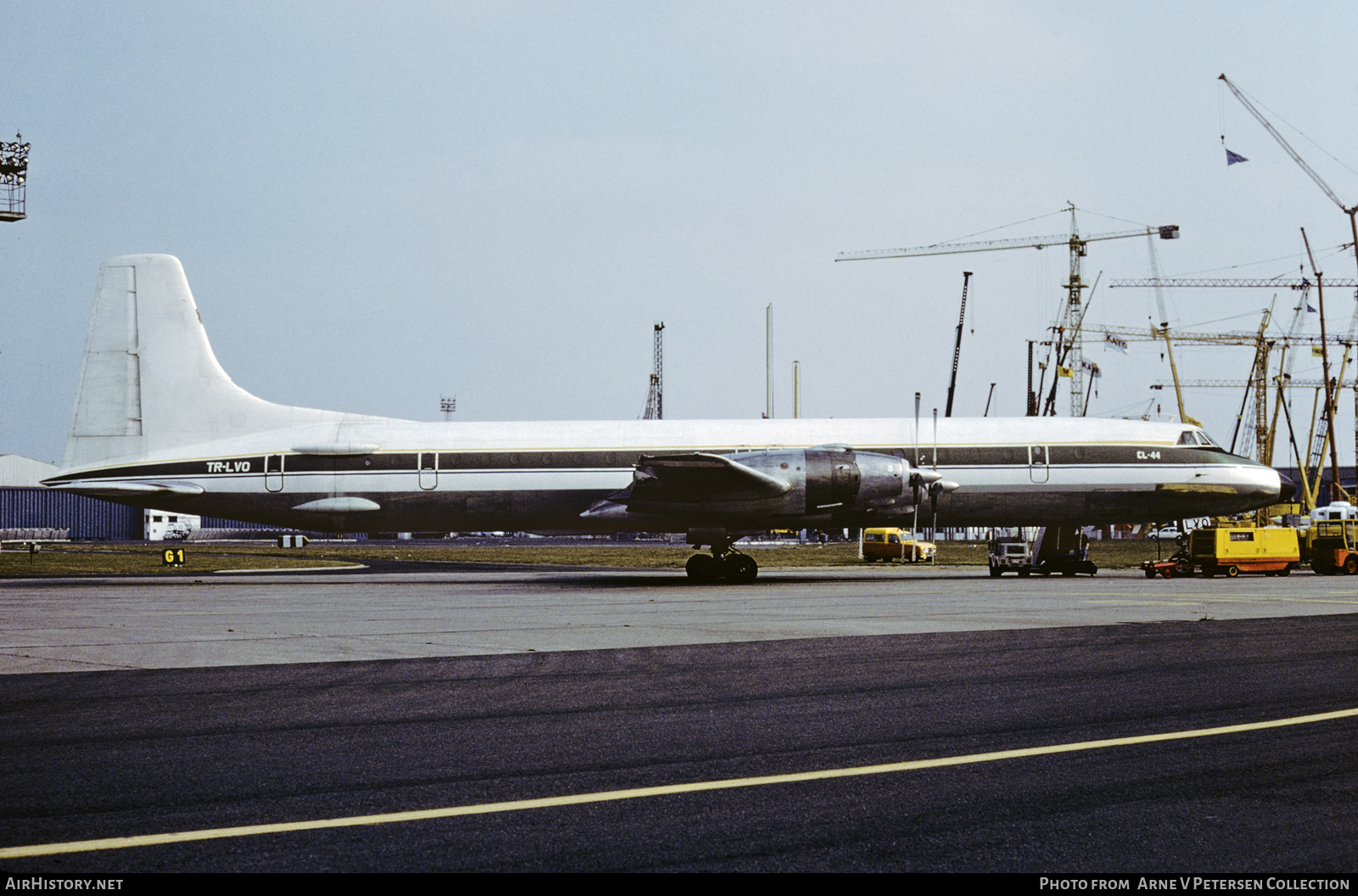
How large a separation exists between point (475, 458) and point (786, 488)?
383 inches

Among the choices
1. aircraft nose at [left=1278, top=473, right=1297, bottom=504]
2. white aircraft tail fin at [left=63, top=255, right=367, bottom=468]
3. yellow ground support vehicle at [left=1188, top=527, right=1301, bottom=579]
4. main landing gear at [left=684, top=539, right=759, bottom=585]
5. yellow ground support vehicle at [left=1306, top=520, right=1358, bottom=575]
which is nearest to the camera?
main landing gear at [left=684, top=539, right=759, bottom=585]

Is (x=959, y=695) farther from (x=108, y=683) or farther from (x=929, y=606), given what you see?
(x=929, y=606)

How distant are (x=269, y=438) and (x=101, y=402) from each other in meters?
5.18

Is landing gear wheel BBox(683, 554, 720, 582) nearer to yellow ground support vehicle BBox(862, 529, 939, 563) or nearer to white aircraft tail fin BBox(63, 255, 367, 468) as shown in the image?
white aircraft tail fin BBox(63, 255, 367, 468)

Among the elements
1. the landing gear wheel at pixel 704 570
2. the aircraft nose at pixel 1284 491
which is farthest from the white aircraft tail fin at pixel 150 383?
the aircraft nose at pixel 1284 491

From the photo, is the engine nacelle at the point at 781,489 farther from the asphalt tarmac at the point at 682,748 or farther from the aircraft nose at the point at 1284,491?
the aircraft nose at the point at 1284,491

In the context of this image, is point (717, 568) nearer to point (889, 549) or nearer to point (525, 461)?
point (525, 461)

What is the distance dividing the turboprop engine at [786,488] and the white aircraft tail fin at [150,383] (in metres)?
11.3

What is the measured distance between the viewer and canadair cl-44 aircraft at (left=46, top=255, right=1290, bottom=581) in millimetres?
32156

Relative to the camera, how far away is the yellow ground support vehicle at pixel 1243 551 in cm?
3706

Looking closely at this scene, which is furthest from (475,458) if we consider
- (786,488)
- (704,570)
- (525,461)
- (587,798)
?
(587,798)

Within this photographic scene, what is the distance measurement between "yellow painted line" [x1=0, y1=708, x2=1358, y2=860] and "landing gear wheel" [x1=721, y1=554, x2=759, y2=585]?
76.4 feet

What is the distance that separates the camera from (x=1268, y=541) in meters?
37.7

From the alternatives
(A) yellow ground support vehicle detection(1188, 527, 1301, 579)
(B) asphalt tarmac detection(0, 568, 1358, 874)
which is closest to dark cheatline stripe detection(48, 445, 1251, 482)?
(A) yellow ground support vehicle detection(1188, 527, 1301, 579)
